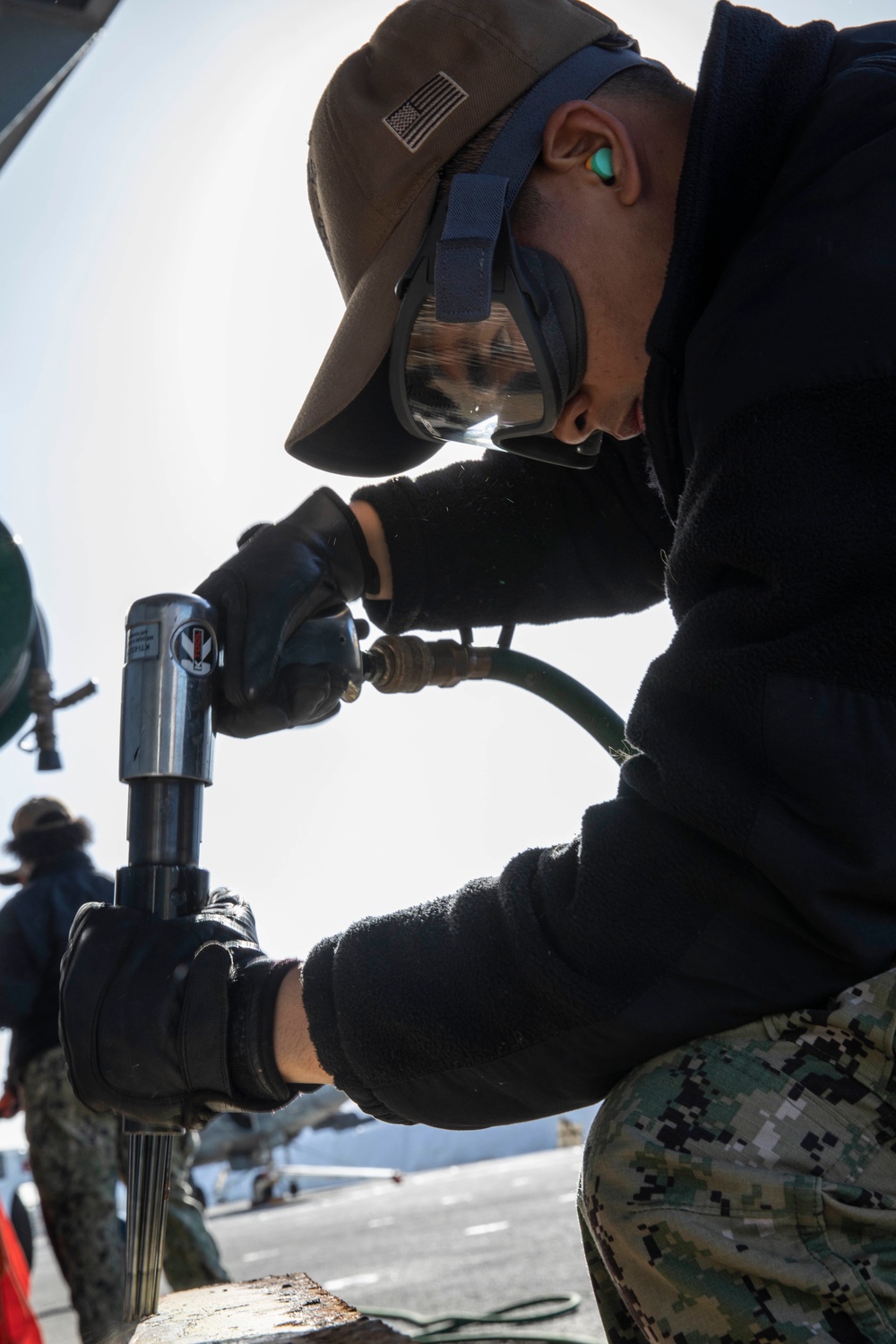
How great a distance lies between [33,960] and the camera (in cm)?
408

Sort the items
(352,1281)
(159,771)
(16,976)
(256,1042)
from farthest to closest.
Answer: (352,1281) → (16,976) → (159,771) → (256,1042)

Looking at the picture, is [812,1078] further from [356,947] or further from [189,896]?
[189,896]

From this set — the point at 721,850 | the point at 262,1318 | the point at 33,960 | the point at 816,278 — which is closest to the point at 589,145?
the point at 816,278

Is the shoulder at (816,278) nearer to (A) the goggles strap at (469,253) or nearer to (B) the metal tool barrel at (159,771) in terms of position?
(A) the goggles strap at (469,253)

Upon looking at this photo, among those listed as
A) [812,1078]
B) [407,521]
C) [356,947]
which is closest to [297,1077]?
[356,947]

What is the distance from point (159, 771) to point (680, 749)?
68 centimetres

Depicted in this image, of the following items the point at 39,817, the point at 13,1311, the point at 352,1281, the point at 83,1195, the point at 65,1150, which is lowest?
the point at 352,1281

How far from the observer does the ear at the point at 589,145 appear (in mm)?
1143

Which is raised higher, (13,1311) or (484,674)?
(484,674)

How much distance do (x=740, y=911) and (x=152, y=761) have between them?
28.6 inches

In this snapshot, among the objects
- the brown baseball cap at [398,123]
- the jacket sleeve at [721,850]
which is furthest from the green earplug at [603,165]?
the jacket sleeve at [721,850]

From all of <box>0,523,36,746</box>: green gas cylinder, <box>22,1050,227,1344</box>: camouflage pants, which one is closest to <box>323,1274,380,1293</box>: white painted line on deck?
<box>22,1050,227,1344</box>: camouflage pants

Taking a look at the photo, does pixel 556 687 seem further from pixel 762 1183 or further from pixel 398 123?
pixel 762 1183

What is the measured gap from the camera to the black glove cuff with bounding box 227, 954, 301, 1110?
997 millimetres
